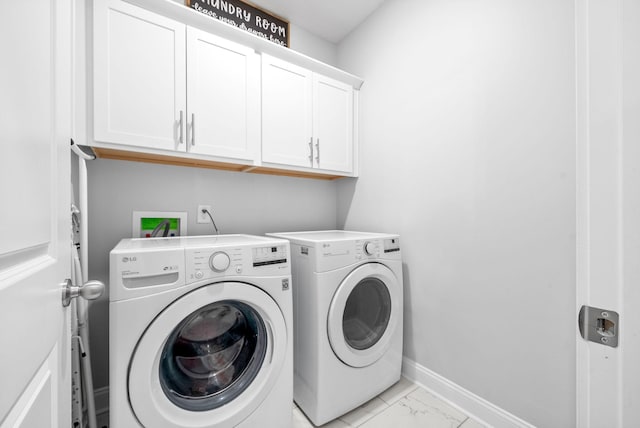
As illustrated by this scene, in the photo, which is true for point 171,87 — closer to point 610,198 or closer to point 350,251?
point 350,251

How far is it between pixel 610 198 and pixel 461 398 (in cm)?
145

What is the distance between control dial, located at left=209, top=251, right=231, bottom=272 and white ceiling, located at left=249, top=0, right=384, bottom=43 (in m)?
1.81

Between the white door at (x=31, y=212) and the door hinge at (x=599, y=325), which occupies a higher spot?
the white door at (x=31, y=212)

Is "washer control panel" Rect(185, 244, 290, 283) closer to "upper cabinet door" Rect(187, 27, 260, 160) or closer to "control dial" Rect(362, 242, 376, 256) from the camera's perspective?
"control dial" Rect(362, 242, 376, 256)

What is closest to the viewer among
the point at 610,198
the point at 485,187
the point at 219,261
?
the point at 610,198

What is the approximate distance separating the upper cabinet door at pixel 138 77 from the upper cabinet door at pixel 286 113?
477mm

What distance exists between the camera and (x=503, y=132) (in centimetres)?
131

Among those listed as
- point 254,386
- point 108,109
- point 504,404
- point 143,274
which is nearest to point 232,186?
point 108,109

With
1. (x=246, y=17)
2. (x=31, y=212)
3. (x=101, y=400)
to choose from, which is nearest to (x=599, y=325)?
(x=31, y=212)

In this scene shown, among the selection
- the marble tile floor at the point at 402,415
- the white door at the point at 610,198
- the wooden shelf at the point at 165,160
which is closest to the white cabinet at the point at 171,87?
the wooden shelf at the point at 165,160

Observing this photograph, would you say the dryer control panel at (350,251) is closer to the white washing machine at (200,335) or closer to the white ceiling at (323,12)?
the white washing machine at (200,335)

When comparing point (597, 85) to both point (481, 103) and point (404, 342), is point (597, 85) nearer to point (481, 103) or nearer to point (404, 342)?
point (481, 103)

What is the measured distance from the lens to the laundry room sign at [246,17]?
66.2 inches

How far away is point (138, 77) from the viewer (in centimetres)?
128
